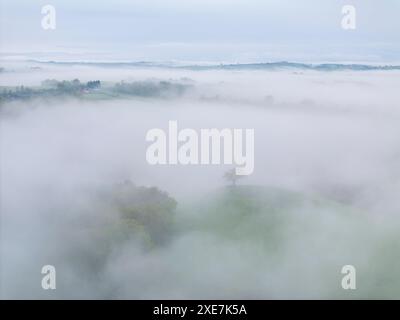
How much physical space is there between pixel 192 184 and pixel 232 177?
0.42 feet

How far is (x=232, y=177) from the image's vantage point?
6.25 ft

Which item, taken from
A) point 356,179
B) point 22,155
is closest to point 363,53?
point 356,179

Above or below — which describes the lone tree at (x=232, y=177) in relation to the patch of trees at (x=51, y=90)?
below

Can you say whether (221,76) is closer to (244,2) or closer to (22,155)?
(244,2)

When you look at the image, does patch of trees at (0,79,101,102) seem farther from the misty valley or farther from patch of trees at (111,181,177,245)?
patch of trees at (111,181,177,245)

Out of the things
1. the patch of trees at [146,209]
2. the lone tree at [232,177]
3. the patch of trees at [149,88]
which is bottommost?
the patch of trees at [146,209]

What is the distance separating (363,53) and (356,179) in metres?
0.40

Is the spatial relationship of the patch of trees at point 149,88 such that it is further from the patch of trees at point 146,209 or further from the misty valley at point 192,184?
the patch of trees at point 146,209

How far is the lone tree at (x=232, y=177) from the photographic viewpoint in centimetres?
190

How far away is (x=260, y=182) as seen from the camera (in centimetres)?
191

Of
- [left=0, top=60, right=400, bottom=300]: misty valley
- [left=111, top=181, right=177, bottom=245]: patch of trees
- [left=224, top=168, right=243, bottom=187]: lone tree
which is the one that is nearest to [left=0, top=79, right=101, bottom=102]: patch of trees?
[left=0, top=60, right=400, bottom=300]: misty valley

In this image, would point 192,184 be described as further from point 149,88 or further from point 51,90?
point 51,90

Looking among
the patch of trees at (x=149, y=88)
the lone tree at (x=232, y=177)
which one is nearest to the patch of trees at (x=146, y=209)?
the lone tree at (x=232, y=177)

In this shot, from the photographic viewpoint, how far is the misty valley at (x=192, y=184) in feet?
6.17
